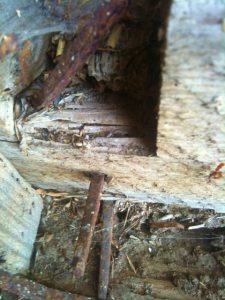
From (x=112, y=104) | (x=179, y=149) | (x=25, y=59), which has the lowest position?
(x=179, y=149)

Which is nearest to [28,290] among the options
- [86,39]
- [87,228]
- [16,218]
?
[16,218]

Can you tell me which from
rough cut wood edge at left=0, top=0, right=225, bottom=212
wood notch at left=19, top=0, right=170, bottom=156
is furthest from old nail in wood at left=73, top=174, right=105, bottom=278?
wood notch at left=19, top=0, right=170, bottom=156

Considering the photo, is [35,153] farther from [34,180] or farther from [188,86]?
[188,86]

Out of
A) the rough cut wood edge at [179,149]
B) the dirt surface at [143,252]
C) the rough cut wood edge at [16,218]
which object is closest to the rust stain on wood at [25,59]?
the rough cut wood edge at [179,149]

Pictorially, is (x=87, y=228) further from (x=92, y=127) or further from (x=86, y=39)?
(x=86, y=39)

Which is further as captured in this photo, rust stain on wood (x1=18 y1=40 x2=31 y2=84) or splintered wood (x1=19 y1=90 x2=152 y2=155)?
splintered wood (x1=19 y1=90 x2=152 y2=155)

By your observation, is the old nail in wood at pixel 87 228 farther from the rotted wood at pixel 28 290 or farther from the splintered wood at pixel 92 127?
the rotted wood at pixel 28 290

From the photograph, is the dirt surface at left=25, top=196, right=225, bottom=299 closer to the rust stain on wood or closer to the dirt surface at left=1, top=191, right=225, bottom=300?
the dirt surface at left=1, top=191, right=225, bottom=300

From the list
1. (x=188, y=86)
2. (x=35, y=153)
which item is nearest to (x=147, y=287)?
(x=35, y=153)
